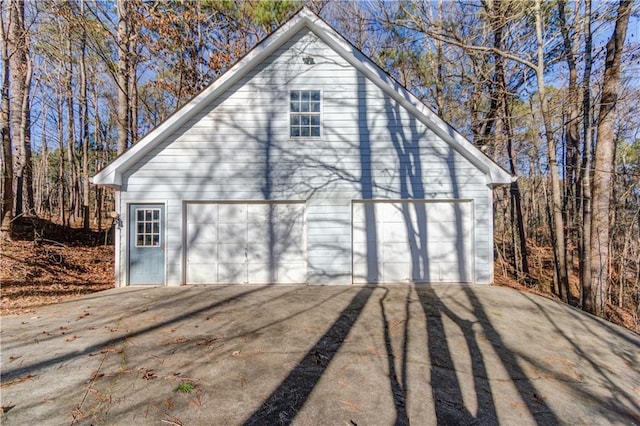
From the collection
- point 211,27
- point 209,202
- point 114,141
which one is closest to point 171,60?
point 211,27

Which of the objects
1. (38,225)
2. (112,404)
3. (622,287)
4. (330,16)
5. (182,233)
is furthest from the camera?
(330,16)

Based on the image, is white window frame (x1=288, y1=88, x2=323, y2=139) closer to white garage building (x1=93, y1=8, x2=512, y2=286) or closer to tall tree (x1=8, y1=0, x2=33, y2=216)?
white garage building (x1=93, y1=8, x2=512, y2=286)

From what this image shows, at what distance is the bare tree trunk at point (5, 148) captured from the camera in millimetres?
8867

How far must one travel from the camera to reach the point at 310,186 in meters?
7.66

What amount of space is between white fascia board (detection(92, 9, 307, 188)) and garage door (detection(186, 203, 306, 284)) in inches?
66.6

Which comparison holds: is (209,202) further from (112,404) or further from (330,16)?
(330,16)

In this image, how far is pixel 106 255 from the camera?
11.2 meters

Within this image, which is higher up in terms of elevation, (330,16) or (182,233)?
(330,16)

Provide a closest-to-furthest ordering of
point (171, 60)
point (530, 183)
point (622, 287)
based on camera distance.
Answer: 1. point (622, 287)
2. point (171, 60)
3. point (530, 183)

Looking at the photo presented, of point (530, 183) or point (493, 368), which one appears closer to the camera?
point (493, 368)

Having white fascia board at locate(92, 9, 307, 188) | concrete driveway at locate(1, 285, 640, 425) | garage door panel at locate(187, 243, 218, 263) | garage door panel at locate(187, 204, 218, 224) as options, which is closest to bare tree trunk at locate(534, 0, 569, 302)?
concrete driveway at locate(1, 285, 640, 425)

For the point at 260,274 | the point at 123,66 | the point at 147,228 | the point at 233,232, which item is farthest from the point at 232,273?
the point at 123,66

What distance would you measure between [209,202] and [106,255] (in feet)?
21.2

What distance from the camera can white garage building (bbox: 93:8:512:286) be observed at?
7.53 metres
